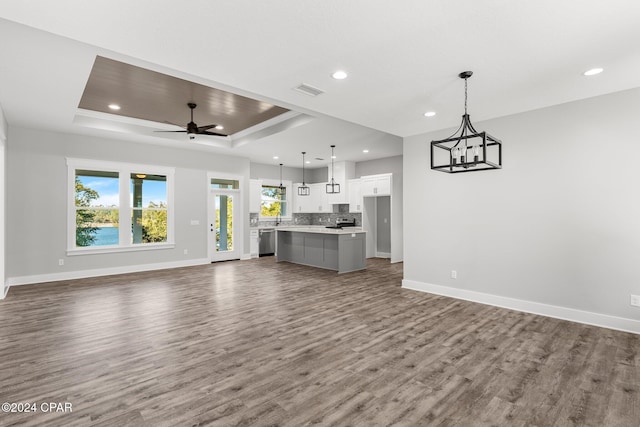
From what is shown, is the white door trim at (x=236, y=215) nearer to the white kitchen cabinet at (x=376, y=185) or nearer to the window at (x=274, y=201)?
the window at (x=274, y=201)

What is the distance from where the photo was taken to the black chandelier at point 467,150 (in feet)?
9.58

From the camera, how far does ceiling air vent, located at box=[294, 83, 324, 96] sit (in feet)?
11.7

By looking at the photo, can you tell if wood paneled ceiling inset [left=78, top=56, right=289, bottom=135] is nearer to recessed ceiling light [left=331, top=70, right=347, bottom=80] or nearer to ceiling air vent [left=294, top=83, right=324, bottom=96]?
ceiling air vent [left=294, top=83, right=324, bottom=96]

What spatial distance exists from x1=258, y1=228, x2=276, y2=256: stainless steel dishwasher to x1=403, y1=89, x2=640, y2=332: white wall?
18.7 ft

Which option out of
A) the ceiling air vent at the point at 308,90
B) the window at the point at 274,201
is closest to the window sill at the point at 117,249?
the window at the point at 274,201

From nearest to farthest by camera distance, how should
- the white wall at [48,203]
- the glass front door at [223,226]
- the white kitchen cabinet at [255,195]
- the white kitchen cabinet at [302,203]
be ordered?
the white wall at [48,203] < the glass front door at [223,226] < the white kitchen cabinet at [255,195] < the white kitchen cabinet at [302,203]

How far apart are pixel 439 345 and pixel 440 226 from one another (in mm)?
2469

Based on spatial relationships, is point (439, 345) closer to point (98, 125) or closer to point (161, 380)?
point (161, 380)

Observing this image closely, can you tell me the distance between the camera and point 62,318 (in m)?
4.05

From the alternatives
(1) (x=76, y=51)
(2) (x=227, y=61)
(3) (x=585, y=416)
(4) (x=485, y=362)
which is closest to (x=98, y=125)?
(1) (x=76, y=51)

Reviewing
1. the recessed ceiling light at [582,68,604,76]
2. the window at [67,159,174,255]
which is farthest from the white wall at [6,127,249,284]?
the recessed ceiling light at [582,68,604,76]

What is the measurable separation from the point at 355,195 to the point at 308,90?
6.04 meters

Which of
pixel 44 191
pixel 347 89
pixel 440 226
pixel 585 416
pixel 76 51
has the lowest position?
pixel 585 416

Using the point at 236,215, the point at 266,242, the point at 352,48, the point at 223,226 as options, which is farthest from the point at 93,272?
the point at 352,48
